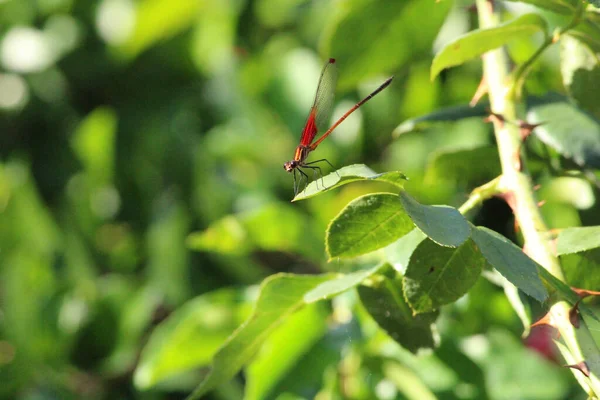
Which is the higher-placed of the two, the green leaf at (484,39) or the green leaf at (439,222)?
the green leaf at (484,39)

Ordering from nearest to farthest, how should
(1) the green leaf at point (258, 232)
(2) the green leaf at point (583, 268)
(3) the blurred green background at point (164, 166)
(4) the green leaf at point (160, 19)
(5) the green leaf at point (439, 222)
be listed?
(5) the green leaf at point (439, 222)
(2) the green leaf at point (583, 268)
(1) the green leaf at point (258, 232)
(3) the blurred green background at point (164, 166)
(4) the green leaf at point (160, 19)

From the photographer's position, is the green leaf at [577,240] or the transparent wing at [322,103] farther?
the transparent wing at [322,103]

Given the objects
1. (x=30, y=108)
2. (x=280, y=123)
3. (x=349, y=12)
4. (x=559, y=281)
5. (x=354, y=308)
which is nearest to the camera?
(x=559, y=281)

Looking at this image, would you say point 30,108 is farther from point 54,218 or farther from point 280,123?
point 280,123

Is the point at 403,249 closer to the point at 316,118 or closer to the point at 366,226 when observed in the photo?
the point at 366,226

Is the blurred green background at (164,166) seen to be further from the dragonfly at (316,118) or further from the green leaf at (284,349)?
the dragonfly at (316,118)

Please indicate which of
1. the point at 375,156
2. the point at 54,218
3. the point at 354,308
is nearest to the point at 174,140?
the point at 54,218

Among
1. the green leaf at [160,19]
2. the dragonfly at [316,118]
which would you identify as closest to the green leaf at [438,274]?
the dragonfly at [316,118]
